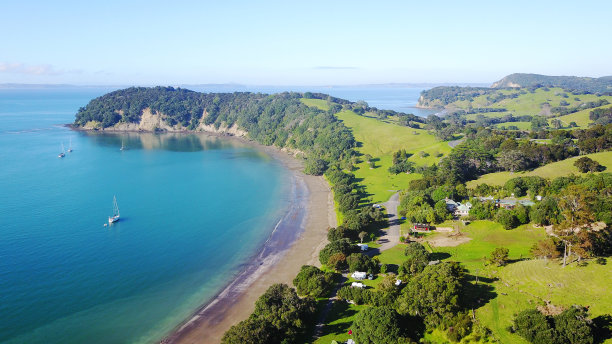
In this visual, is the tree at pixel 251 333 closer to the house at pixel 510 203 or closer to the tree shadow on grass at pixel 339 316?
the tree shadow on grass at pixel 339 316

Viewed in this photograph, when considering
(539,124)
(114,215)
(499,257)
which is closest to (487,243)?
(499,257)

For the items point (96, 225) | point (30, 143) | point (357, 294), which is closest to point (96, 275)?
point (96, 225)

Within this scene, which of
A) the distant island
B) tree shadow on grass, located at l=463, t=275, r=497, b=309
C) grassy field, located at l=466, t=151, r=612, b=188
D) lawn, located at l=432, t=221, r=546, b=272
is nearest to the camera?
the distant island

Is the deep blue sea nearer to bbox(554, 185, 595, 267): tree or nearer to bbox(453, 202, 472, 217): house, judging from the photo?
bbox(453, 202, 472, 217): house

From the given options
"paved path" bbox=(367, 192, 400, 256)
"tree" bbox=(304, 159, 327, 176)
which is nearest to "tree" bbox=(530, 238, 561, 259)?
"paved path" bbox=(367, 192, 400, 256)

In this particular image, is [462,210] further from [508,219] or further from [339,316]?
[339,316]

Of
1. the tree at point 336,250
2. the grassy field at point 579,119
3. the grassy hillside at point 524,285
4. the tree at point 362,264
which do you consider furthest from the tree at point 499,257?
the grassy field at point 579,119
